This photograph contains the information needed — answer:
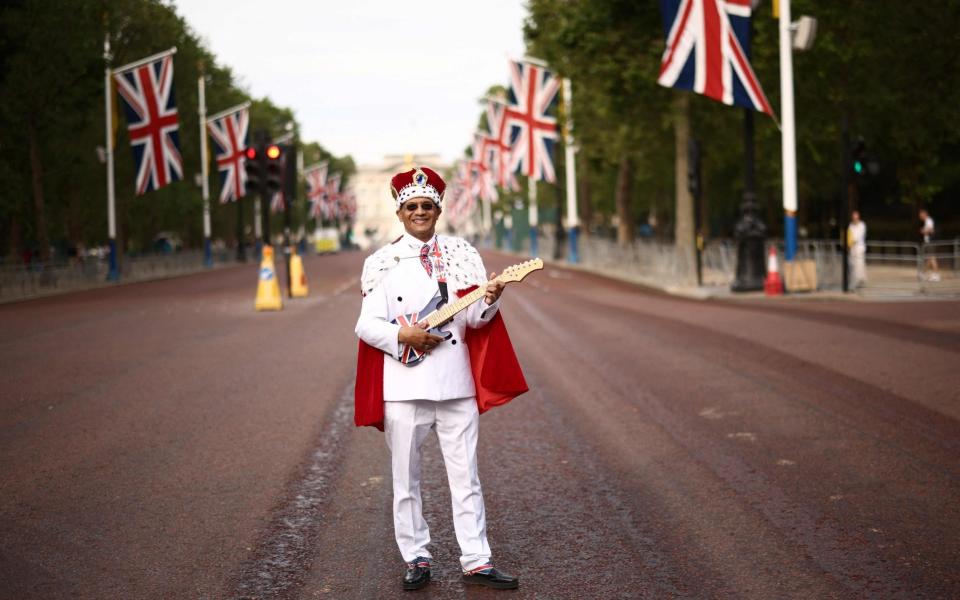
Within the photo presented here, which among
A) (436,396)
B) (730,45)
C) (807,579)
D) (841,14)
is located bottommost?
(807,579)

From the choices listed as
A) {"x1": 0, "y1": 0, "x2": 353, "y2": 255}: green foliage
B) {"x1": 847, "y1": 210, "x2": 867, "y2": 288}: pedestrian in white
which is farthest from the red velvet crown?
{"x1": 0, "y1": 0, "x2": 353, "y2": 255}: green foliage

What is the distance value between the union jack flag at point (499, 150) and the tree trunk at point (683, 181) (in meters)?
12.5

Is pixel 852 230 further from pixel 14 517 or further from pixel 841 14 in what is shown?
pixel 14 517

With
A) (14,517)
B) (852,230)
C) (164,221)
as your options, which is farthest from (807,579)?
(164,221)

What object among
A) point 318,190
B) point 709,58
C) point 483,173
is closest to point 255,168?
point 709,58

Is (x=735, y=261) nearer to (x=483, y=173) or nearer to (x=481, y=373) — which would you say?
(x=481, y=373)

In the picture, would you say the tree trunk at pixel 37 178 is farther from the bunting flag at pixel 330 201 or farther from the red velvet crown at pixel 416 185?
the bunting flag at pixel 330 201

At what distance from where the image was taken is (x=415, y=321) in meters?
5.27

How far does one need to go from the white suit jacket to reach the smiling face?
44mm

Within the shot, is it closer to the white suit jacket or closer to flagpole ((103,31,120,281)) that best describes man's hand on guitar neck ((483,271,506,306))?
the white suit jacket

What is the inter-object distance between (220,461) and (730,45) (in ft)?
55.9

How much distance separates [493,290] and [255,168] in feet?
71.4

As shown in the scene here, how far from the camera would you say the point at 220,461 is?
8336 mm

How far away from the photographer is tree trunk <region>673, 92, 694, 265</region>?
32188mm
